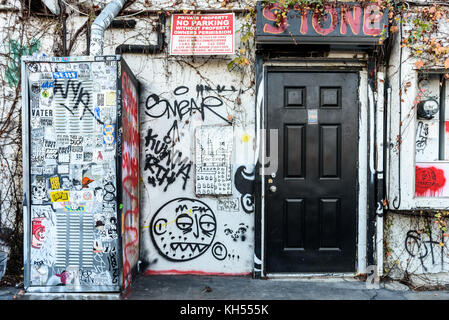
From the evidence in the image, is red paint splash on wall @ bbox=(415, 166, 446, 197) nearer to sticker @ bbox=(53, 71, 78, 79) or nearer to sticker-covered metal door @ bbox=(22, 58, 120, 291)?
sticker-covered metal door @ bbox=(22, 58, 120, 291)

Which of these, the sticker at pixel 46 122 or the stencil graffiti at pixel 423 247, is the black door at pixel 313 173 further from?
the sticker at pixel 46 122

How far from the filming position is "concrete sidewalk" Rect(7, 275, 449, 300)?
3.62m

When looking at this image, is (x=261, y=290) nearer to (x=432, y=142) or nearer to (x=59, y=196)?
(x=59, y=196)

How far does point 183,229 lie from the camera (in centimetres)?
420

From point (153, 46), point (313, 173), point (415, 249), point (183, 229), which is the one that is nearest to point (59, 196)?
point (183, 229)

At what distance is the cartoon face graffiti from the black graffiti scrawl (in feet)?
1.46

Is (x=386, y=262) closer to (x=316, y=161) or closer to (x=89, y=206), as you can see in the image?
(x=316, y=161)

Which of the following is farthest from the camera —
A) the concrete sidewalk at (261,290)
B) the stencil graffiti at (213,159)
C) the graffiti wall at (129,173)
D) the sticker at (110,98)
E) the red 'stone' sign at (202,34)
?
the stencil graffiti at (213,159)

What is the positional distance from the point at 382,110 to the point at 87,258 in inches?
152

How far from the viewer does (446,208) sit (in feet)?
13.1

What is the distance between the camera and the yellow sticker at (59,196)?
3.46 m

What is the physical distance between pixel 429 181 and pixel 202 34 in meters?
3.42

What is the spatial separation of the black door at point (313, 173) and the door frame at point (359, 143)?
0.18 ft

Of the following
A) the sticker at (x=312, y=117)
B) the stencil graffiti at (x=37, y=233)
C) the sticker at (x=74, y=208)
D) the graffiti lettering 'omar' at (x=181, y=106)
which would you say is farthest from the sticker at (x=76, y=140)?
the sticker at (x=312, y=117)
